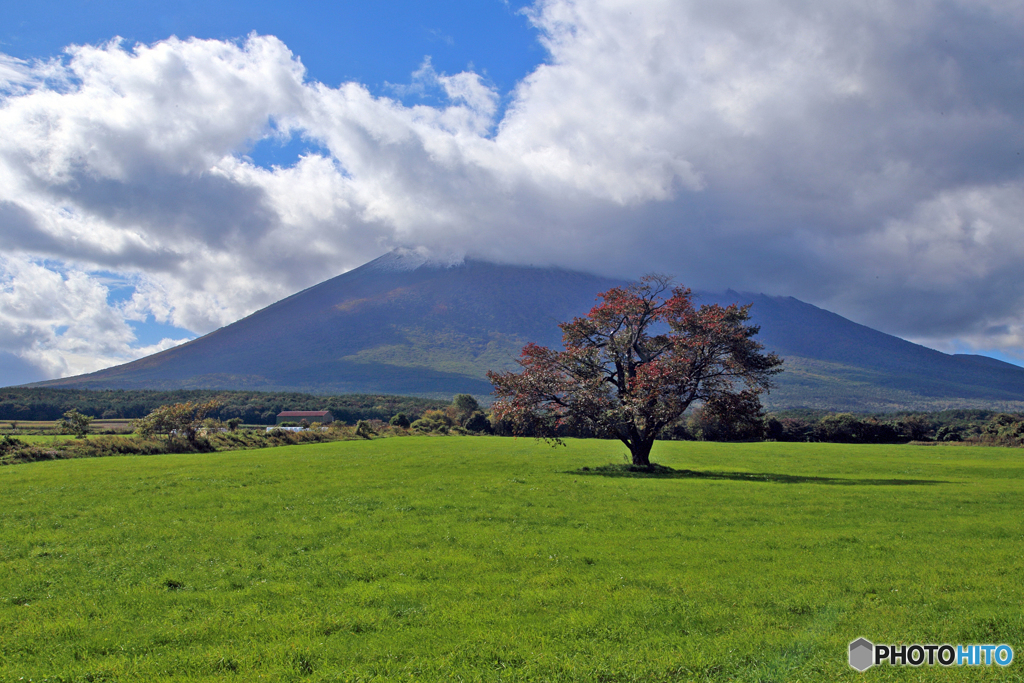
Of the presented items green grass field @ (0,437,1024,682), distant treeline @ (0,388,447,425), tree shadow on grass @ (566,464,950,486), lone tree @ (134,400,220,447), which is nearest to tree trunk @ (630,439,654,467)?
tree shadow on grass @ (566,464,950,486)

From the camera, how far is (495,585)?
9836mm

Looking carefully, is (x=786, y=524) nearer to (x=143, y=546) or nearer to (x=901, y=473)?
(x=143, y=546)

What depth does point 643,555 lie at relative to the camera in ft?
38.8

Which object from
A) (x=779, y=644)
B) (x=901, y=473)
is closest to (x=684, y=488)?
(x=779, y=644)

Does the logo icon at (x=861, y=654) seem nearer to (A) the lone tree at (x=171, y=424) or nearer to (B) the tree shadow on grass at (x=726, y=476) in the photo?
(B) the tree shadow on grass at (x=726, y=476)

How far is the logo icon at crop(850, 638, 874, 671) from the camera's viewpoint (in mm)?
6955

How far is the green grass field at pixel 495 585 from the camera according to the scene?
23.2 feet

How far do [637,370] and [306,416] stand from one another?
106809mm

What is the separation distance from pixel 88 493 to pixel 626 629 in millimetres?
21530

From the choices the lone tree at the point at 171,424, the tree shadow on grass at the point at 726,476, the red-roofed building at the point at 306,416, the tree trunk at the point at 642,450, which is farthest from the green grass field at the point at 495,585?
the red-roofed building at the point at 306,416

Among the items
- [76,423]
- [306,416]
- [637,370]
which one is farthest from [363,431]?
[306,416]

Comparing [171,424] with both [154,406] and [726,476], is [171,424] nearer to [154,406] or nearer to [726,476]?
[726,476]

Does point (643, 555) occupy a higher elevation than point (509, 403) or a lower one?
lower

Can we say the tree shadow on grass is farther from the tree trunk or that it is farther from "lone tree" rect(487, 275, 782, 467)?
"lone tree" rect(487, 275, 782, 467)
